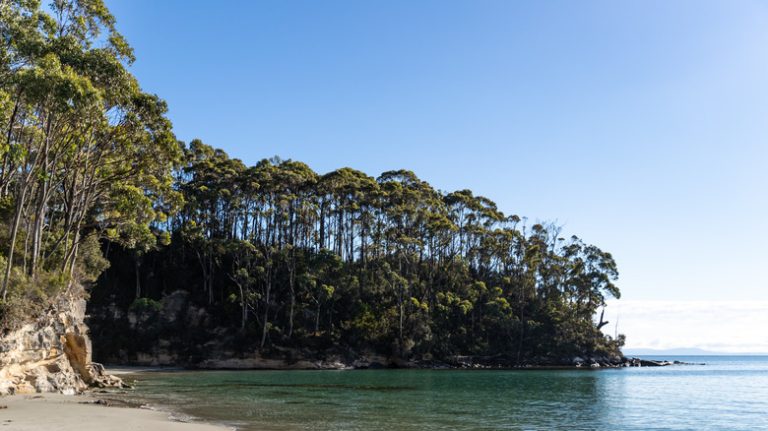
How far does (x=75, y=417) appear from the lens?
16797mm

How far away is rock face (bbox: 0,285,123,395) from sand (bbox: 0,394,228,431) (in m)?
1.76

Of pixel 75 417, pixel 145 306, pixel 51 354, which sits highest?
pixel 145 306

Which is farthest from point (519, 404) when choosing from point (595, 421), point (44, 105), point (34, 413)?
point (44, 105)

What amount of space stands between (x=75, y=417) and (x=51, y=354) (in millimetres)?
9705

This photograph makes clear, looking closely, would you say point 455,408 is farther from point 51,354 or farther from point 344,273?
point 344,273

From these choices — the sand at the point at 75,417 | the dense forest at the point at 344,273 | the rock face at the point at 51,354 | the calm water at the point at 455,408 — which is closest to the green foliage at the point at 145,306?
the dense forest at the point at 344,273

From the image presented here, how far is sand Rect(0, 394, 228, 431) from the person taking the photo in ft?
48.5

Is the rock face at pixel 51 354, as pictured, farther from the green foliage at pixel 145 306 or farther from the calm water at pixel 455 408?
the green foliage at pixel 145 306

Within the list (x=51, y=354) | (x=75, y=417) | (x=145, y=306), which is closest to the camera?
(x=75, y=417)

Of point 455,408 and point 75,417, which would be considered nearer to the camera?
point 75,417

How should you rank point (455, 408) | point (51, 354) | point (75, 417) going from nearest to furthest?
1. point (75, 417)
2. point (51, 354)
3. point (455, 408)

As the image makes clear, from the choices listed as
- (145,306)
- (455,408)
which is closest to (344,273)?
(145,306)

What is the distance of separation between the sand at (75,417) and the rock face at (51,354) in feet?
5.77

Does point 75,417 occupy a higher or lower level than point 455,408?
higher
